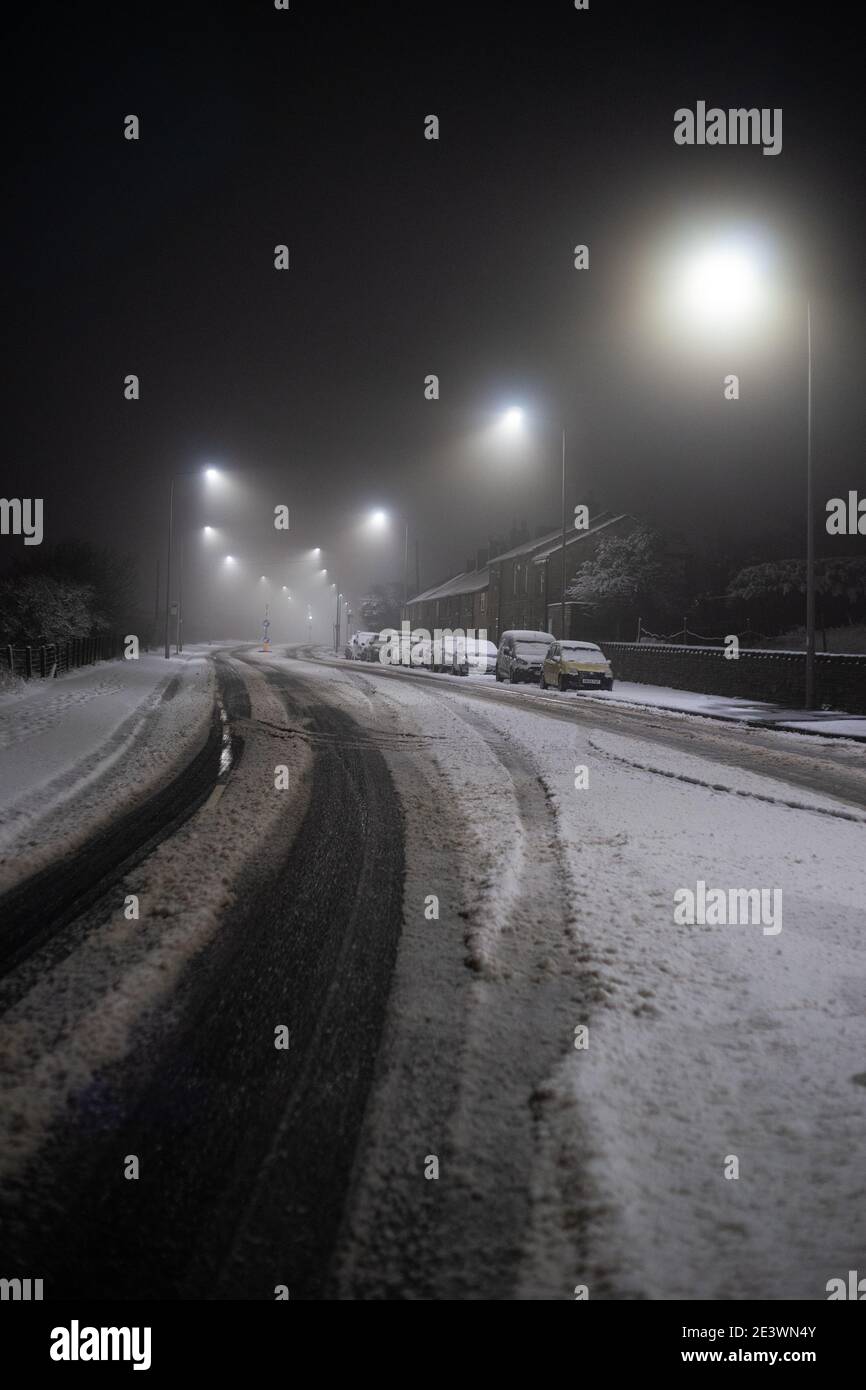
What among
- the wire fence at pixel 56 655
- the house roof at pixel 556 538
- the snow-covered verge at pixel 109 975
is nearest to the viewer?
the snow-covered verge at pixel 109 975

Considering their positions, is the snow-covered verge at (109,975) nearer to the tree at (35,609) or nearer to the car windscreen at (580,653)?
the car windscreen at (580,653)

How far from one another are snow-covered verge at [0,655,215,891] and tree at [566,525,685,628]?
72.9ft

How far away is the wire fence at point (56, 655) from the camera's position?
22.5m

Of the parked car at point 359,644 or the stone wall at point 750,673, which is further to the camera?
the parked car at point 359,644

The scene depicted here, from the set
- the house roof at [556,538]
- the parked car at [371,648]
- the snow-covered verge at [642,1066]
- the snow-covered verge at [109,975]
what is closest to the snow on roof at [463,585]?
the house roof at [556,538]

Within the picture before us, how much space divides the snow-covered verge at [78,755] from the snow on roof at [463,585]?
50172 millimetres

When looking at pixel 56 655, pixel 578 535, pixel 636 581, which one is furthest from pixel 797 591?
pixel 56 655

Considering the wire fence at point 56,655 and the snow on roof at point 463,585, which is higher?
the snow on roof at point 463,585

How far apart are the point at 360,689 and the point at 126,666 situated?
15.6 metres

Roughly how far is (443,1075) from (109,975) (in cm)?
193

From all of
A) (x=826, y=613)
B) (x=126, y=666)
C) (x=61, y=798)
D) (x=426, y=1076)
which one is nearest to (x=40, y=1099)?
(x=426, y=1076)

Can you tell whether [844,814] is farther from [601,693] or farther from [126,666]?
[126,666]

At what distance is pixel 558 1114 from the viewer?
106 inches

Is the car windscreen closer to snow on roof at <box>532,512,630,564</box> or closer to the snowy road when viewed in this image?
the snowy road
